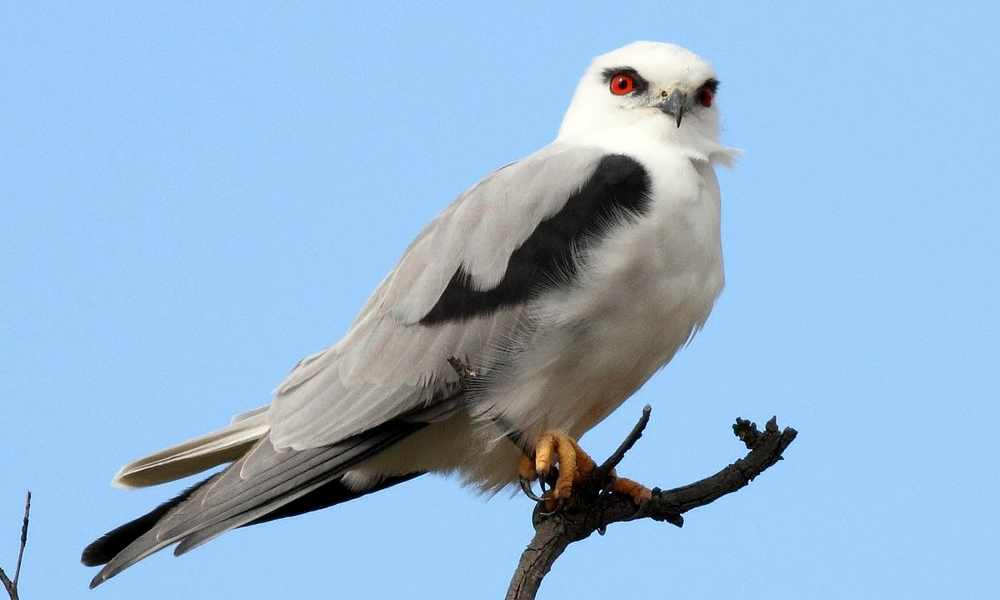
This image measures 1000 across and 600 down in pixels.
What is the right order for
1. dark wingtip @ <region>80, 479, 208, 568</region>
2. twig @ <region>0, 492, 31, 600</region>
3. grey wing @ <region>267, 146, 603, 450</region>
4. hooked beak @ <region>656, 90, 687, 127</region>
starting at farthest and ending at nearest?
hooked beak @ <region>656, 90, 687, 127</region> < dark wingtip @ <region>80, 479, 208, 568</region> < grey wing @ <region>267, 146, 603, 450</region> < twig @ <region>0, 492, 31, 600</region>

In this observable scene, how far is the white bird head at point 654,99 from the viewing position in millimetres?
4680

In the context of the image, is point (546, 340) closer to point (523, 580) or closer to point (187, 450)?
point (523, 580)

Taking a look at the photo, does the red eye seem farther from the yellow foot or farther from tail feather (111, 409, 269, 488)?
tail feather (111, 409, 269, 488)

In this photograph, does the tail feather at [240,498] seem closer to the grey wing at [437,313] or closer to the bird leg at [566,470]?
the grey wing at [437,313]

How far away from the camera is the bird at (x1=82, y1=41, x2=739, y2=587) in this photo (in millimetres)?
4129

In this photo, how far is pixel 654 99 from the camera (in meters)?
4.76

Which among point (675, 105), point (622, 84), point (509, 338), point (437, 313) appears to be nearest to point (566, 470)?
point (509, 338)

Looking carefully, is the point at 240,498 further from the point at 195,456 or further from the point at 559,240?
the point at 559,240

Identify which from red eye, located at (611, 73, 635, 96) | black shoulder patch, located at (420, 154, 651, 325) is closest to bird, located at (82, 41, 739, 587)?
black shoulder patch, located at (420, 154, 651, 325)

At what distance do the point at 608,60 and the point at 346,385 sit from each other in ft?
5.65

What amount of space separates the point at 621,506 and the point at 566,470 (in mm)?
217

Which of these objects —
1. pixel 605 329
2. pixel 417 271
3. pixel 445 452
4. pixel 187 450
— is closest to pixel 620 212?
pixel 605 329

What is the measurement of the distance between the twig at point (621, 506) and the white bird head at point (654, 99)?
4.58 ft

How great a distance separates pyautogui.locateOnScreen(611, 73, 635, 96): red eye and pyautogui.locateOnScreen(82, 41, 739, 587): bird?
157mm
